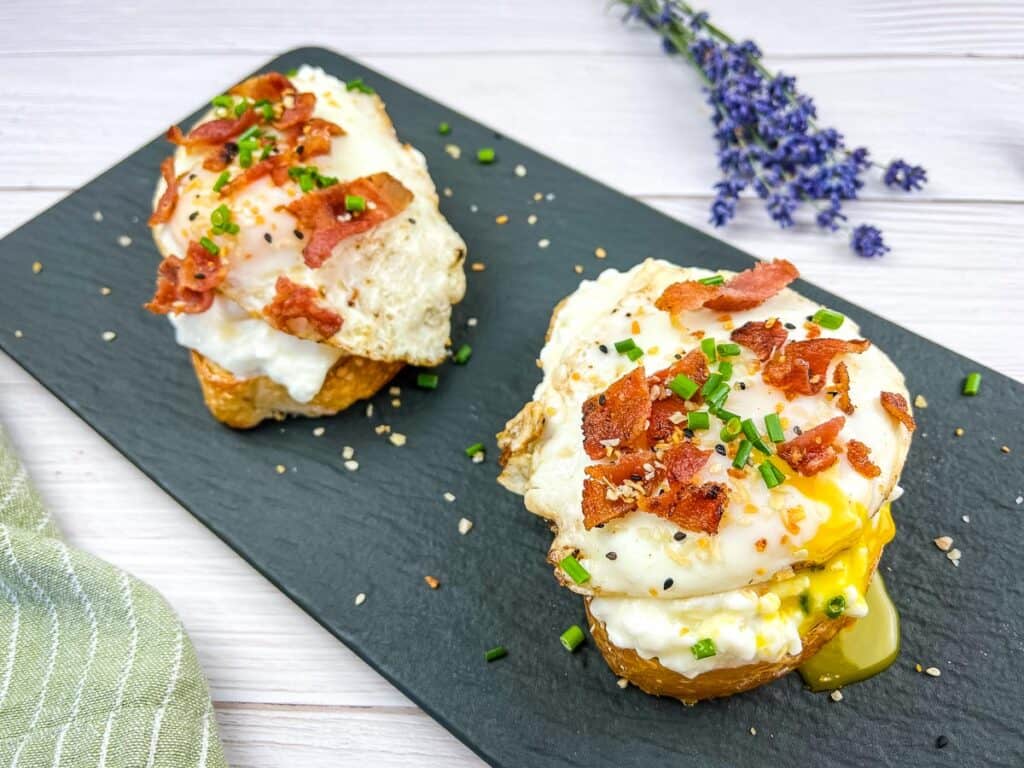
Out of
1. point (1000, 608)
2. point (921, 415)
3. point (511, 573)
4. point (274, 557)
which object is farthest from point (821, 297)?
point (274, 557)

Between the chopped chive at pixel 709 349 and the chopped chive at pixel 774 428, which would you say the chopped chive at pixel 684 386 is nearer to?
the chopped chive at pixel 709 349

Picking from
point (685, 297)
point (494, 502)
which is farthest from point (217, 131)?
point (685, 297)

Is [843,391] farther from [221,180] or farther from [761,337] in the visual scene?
[221,180]

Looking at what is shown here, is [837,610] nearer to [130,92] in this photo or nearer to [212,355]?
[212,355]

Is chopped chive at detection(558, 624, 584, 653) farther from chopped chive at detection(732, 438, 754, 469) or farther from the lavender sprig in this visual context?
the lavender sprig

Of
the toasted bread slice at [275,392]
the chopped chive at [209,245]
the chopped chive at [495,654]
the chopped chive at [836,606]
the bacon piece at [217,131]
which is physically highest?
the bacon piece at [217,131]

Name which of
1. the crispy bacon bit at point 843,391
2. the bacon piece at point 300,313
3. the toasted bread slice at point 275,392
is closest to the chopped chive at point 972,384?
the crispy bacon bit at point 843,391
